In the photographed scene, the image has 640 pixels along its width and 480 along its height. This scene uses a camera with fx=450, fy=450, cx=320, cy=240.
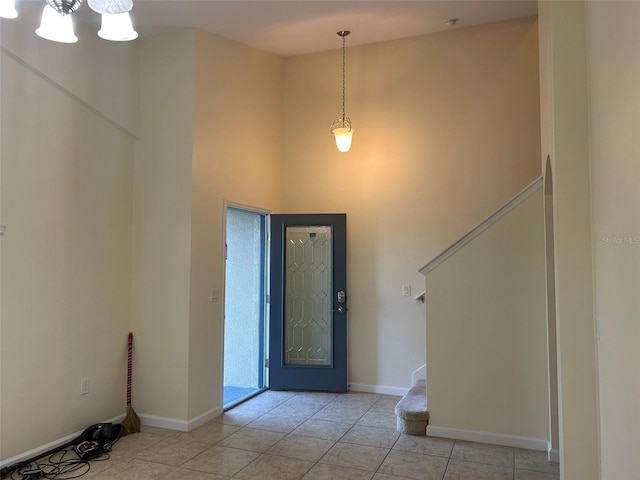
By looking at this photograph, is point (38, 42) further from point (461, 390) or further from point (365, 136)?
point (461, 390)

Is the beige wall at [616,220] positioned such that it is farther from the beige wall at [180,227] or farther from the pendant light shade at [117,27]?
the beige wall at [180,227]

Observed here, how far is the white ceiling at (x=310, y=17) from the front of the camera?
370 cm

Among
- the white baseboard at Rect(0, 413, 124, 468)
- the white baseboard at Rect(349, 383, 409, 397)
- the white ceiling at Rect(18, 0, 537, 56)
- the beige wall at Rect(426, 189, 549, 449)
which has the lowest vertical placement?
the white baseboard at Rect(349, 383, 409, 397)

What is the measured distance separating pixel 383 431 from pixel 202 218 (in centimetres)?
241

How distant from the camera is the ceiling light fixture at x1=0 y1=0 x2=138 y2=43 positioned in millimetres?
1939

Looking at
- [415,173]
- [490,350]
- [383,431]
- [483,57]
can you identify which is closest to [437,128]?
[415,173]

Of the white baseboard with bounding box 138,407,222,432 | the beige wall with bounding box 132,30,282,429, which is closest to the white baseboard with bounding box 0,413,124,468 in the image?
the white baseboard with bounding box 138,407,222,432

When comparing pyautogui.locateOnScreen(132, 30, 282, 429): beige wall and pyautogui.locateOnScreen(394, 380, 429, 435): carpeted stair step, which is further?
pyautogui.locateOnScreen(132, 30, 282, 429): beige wall

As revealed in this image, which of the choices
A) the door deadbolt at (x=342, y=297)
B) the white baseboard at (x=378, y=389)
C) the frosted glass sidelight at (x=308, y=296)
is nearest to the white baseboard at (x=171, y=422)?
the frosted glass sidelight at (x=308, y=296)

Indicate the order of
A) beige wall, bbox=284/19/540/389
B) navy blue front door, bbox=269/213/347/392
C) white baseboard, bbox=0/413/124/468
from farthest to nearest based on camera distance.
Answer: navy blue front door, bbox=269/213/347/392, beige wall, bbox=284/19/540/389, white baseboard, bbox=0/413/124/468

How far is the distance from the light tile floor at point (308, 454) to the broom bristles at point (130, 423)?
71mm

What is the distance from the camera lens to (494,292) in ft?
11.6

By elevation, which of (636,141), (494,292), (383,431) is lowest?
(383,431)

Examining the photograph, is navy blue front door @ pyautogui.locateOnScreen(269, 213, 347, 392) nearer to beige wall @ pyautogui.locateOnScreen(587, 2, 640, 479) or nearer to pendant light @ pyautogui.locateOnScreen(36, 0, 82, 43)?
beige wall @ pyautogui.locateOnScreen(587, 2, 640, 479)
